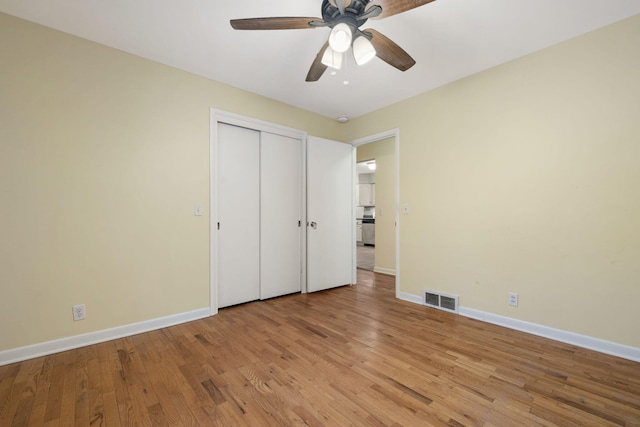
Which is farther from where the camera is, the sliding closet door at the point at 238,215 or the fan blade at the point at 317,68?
the sliding closet door at the point at 238,215

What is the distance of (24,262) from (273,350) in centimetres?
200

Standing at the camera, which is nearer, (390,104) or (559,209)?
(559,209)

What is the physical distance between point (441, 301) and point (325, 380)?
1.86m

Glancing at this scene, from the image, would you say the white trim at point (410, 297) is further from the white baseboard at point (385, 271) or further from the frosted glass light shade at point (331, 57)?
the frosted glass light shade at point (331, 57)

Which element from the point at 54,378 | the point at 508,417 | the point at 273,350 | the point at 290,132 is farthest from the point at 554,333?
the point at 54,378

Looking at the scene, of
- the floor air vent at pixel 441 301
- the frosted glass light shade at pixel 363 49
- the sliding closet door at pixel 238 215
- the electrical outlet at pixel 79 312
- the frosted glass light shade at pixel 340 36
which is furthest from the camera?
the sliding closet door at pixel 238 215

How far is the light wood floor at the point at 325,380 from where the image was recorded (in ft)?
4.70

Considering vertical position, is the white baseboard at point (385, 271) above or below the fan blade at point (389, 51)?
below

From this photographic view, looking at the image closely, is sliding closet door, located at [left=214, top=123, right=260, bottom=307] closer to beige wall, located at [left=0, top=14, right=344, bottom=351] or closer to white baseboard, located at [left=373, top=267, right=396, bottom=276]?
beige wall, located at [left=0, top=14, right=344, bottom=351]

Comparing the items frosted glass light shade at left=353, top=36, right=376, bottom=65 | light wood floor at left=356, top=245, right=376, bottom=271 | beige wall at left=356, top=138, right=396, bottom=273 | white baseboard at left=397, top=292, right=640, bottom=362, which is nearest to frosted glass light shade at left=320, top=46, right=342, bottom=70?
frosted glass light shade at left=353, top=36, right=376, bottom=65

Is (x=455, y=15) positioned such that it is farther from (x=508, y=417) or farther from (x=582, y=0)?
(x=508, y=417)

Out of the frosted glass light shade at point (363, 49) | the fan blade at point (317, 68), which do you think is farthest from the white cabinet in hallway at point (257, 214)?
the frosted glass light shade at point (363, 49)

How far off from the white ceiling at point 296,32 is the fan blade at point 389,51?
293 mm

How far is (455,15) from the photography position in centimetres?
194
